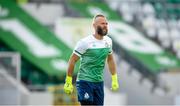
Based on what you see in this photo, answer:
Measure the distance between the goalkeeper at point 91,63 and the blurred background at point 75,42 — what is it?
7.07m

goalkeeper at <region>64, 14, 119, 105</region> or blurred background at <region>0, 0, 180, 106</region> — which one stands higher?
blurred background at <region>0, 0, 180, 106</region>

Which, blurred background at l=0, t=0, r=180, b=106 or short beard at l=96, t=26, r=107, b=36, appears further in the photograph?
blurred background at l=0, t=0, r=180, b=106

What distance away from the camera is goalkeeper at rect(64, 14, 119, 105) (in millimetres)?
9805

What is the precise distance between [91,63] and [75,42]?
38.3ft

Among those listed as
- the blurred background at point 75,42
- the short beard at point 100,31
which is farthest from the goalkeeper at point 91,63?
the blurred background at point 75,42

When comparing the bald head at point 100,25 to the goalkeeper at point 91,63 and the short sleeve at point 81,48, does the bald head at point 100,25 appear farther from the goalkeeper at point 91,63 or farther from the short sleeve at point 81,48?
the short sleeve at point 81,48

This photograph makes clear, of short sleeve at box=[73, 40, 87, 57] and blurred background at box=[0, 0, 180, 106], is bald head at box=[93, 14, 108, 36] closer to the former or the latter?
short sleeve at box=[73, 40, 87, 57]

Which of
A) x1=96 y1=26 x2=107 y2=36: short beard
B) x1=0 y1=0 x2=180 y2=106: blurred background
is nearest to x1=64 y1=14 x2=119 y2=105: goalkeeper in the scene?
x1=96 y1=26 x2=107 y2=36: short beard

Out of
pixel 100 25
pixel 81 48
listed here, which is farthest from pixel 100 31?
pixel 81 48

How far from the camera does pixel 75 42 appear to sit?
21.5m

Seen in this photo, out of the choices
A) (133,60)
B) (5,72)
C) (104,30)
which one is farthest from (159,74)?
(104,30)

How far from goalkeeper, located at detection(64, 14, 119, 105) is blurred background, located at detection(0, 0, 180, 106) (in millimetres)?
7066

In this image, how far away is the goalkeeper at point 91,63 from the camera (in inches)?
386

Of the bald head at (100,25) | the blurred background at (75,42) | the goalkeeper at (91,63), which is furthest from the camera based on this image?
the blurred background at (75,42)
